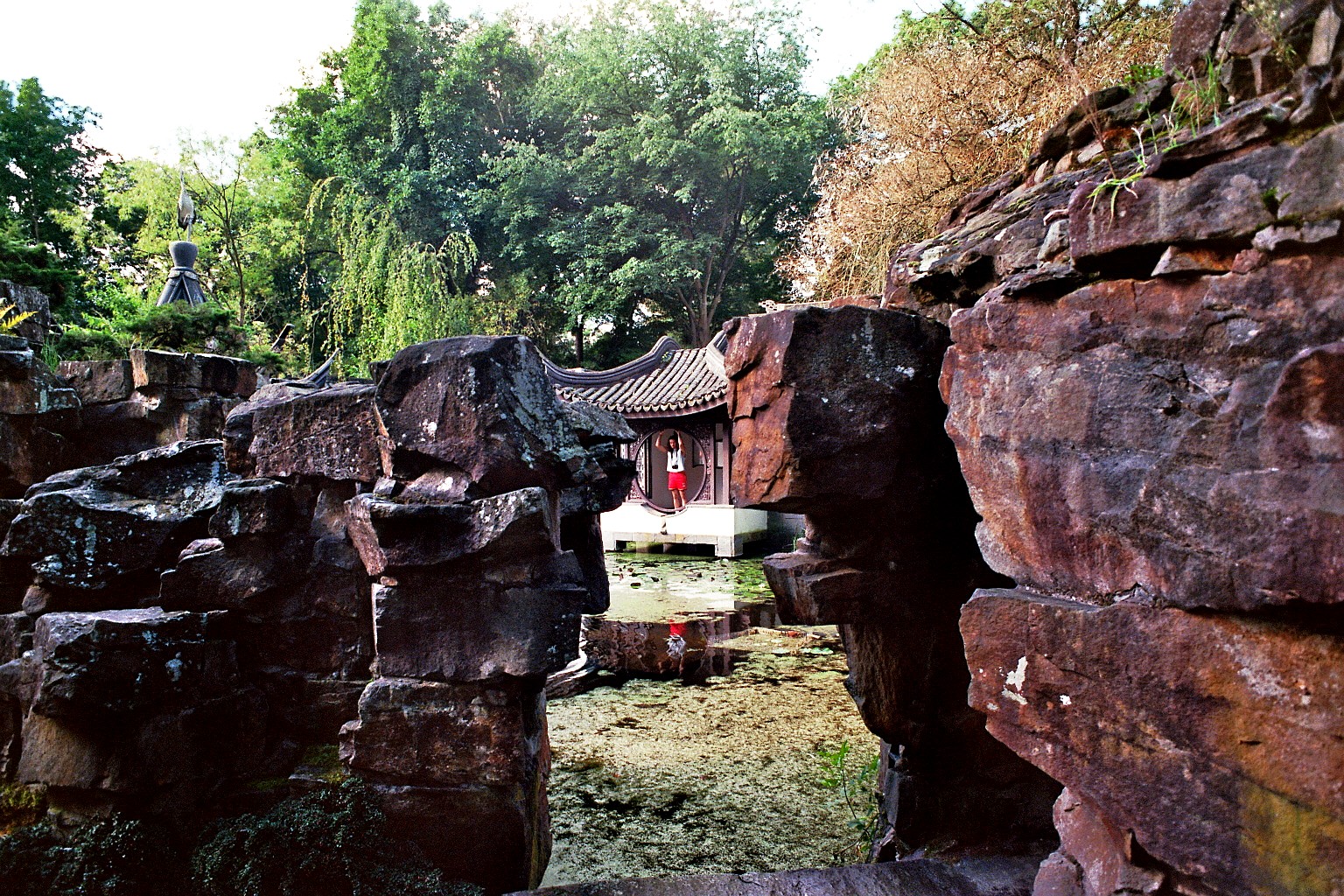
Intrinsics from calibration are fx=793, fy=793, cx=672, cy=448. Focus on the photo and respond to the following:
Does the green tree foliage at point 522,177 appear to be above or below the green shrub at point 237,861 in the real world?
above

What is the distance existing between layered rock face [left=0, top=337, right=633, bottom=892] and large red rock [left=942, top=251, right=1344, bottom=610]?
4.77ft

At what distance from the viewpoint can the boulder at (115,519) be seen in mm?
2869

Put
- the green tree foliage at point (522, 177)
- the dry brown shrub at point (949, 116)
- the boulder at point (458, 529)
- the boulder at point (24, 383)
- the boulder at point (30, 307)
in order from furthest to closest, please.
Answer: the green tree foliage at point (522, 177)
the dry brown shrub at point (949, 116)
the boulder at point (30, 307)
the boulder at point (24, 383)
the boulder at point (458, 529)

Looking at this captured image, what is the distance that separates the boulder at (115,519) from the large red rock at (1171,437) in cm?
289

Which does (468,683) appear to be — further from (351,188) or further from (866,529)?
(351,188)

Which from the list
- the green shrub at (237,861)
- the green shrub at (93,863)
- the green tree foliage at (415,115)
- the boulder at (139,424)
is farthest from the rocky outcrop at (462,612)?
the green tree foliage at (415,115)

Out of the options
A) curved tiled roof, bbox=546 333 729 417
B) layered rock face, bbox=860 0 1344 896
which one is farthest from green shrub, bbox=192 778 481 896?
curved tiled roof, bbox=546 333 729 417

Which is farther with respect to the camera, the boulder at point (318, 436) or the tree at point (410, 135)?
the tree at point (410, 135)

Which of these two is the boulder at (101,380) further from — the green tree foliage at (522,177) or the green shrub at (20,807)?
the green tree foliage at (522,177)

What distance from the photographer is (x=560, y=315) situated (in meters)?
22.3

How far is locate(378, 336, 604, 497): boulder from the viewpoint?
2607 millimetres

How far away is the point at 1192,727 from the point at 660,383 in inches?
553

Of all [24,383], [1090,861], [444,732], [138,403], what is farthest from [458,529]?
[138,403]

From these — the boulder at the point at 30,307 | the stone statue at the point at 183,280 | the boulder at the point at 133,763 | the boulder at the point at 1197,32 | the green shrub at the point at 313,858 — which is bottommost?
the green shrub at the point at 313,858
